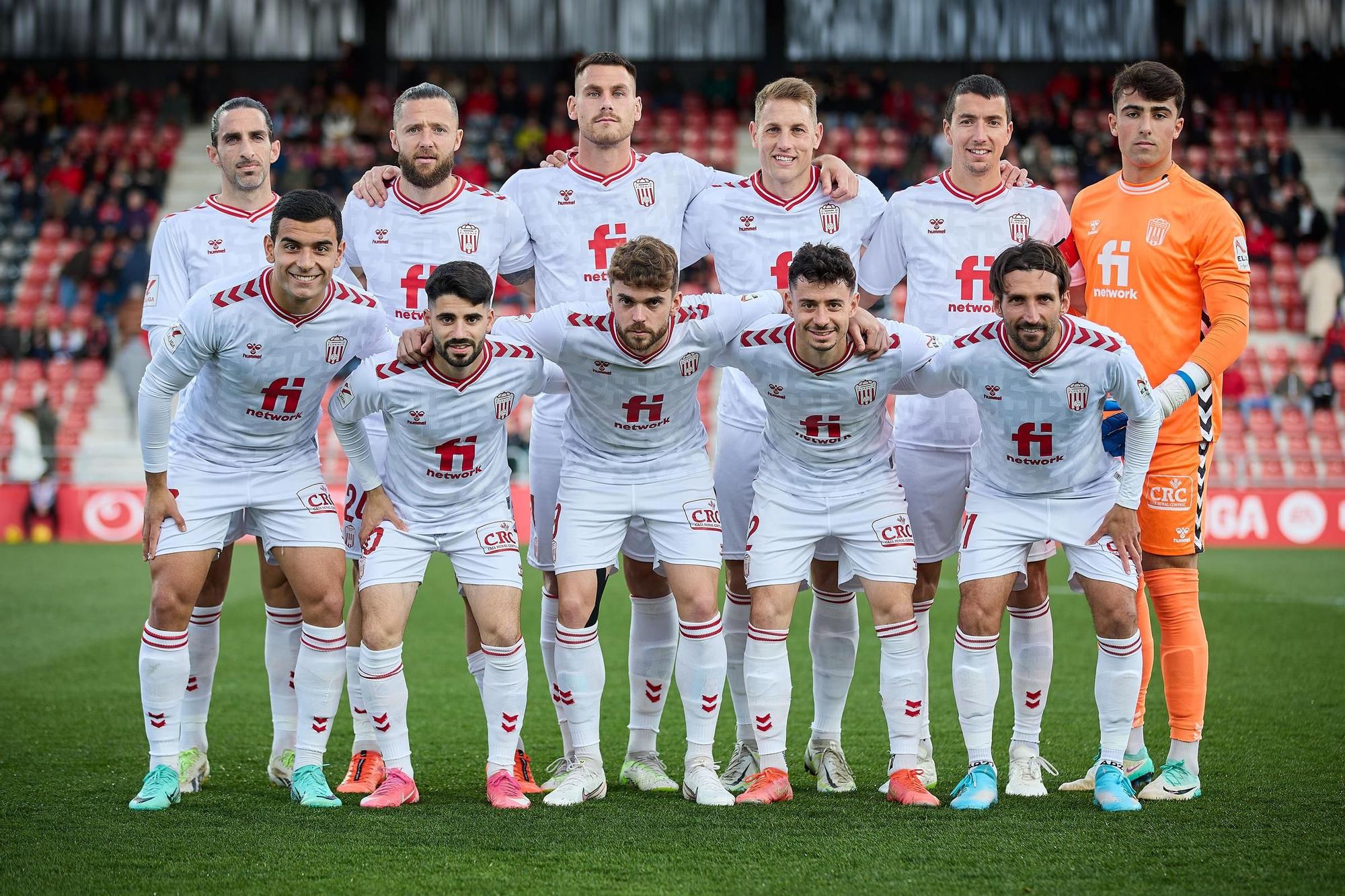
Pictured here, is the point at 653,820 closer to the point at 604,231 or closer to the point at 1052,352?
the point at 1052,352

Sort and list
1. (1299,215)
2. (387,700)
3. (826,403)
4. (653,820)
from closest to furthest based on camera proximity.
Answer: (653,820), (387,700), (826,403), (1299,215)

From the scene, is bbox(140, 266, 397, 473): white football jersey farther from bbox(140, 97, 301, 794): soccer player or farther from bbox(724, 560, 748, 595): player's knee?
bbox(724, 560, 748, 595): player's knee

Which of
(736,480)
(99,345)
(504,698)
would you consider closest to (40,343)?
(99,345)

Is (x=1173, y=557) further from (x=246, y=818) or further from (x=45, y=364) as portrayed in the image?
(x=45, y=364)

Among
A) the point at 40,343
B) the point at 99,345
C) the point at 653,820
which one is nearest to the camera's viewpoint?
the point at 653,820

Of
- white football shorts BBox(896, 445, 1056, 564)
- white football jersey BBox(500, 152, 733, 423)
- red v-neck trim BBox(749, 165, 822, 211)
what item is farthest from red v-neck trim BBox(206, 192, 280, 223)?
white football shorts BBox(896, 445, 1056, 564)

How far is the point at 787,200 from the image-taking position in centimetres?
601

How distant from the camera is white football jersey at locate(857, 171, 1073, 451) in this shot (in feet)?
19.1

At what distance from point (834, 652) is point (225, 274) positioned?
2940 millimetres

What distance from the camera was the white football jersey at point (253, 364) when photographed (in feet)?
17.3

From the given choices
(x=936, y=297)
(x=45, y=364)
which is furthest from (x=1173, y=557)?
(x=45, y=364)

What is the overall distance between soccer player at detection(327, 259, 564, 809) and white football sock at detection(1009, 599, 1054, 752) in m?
1.94

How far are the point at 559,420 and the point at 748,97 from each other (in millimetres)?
18825

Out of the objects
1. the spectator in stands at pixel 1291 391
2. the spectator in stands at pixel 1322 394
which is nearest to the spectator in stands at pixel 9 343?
the spectator in stands at pixel 1291 391
